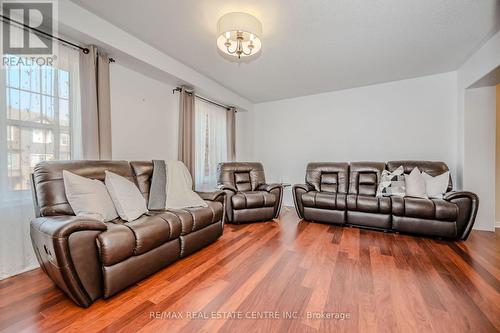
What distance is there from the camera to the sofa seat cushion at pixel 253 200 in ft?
10.8

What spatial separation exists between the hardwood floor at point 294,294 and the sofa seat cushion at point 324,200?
86cm

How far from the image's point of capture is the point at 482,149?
10.0 feet

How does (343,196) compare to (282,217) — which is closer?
(343,196)

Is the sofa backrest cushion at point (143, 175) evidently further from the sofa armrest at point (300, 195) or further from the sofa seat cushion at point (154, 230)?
the sofa armrest at point (300, 195)

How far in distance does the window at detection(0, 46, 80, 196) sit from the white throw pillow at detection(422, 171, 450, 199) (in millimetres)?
4507

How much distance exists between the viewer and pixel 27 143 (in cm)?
187

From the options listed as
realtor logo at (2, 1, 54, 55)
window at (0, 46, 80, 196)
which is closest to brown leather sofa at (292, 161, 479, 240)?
window at (0, 46, 80, 196)

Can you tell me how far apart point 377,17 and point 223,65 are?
6.53 ft

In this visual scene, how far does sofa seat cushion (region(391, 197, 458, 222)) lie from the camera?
255 cm

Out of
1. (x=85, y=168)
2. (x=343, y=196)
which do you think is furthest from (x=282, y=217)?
(x=85, y=168)

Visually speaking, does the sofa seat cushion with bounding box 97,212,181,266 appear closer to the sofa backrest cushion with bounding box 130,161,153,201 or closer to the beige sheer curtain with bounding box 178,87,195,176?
the sofa backrest cushion with bounding box 130,161,153,201

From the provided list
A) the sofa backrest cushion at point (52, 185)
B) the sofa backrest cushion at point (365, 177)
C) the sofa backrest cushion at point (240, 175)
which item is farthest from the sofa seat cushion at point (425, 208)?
the sofa backrest cushion at point (52, 185)

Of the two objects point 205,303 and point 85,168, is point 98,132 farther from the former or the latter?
point 205,303

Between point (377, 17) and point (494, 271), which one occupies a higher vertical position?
point (377, 17)
